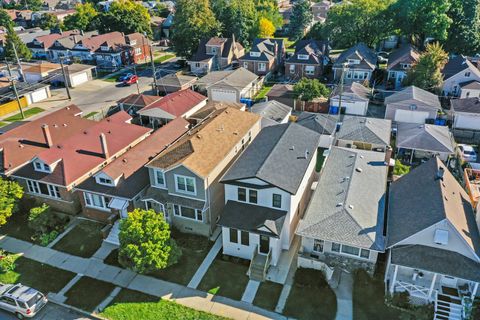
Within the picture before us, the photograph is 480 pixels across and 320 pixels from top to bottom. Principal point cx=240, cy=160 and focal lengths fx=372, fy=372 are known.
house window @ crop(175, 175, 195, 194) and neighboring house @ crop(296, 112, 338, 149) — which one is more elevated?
house window @ crop(175, 175, 195, 194)

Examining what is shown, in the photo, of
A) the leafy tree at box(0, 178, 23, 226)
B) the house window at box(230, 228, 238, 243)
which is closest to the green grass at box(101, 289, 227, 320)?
the house window at box(230, 228, 238, 243)

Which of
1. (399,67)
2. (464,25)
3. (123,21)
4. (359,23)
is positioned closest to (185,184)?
(399,67)

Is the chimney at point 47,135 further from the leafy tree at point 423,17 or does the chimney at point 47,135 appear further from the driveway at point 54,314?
the leafy tree at point 423,17

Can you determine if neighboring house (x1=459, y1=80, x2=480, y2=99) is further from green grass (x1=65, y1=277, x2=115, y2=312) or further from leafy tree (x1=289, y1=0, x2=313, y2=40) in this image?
leafy tree (x1=289, y1=0, x2=313, y2=40)

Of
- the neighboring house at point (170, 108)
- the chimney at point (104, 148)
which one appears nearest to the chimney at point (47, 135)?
the chimney at point (104, 148)

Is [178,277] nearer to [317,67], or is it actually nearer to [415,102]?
[415,102]
